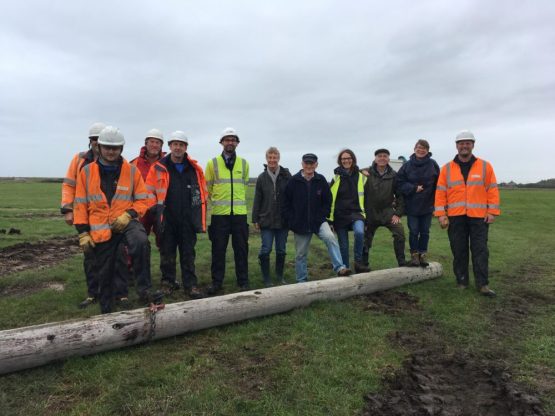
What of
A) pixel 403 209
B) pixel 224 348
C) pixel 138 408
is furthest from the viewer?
pixel 403 209

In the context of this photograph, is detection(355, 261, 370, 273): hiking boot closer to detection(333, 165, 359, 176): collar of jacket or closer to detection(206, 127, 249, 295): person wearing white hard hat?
detection(333, 165, 359, 176): collar of jacket

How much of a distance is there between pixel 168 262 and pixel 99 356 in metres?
2.91

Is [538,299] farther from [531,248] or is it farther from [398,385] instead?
[531,248]

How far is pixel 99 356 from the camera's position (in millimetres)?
4738

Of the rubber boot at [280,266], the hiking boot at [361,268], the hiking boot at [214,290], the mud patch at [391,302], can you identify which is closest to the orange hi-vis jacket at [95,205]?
the hiking boot at [214,290]

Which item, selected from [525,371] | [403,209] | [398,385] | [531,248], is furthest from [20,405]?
[531,248]

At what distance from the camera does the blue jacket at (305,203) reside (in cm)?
766

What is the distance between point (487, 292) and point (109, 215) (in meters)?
6.56

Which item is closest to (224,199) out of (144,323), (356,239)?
(356,239)

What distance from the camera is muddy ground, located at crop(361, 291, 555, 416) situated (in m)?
3.92

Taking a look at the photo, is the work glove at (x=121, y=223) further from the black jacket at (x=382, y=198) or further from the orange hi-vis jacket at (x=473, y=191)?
the orange hi-vis jacket at (x=473, y=191)

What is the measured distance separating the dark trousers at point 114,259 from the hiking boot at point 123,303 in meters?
0.56

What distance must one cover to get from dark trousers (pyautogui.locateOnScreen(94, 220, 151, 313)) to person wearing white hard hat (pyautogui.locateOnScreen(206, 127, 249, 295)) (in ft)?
5.86

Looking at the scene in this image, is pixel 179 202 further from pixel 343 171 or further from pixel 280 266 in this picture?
pixel 343 171
